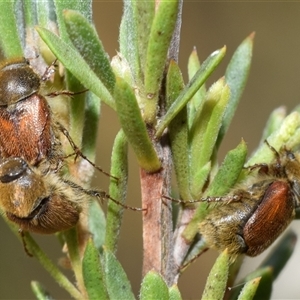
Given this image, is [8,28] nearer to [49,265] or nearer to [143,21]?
[143,21]

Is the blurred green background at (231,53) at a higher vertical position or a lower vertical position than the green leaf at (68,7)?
lower

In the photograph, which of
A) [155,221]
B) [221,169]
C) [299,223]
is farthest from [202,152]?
[299,223]

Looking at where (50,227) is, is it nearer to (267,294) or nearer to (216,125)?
(216,125)

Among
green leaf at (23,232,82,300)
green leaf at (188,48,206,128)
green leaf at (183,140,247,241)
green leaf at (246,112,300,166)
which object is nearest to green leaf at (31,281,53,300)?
green leaf at (23,232,82,300)

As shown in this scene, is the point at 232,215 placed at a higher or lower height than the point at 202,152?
lower

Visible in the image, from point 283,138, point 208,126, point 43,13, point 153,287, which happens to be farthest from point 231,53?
point 153,287

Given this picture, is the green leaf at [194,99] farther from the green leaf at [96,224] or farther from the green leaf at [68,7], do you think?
the green leaf at [96,224]

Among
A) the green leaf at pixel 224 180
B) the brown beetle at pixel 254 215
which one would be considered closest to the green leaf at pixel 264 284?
the brown beetle at pixel 254 215
